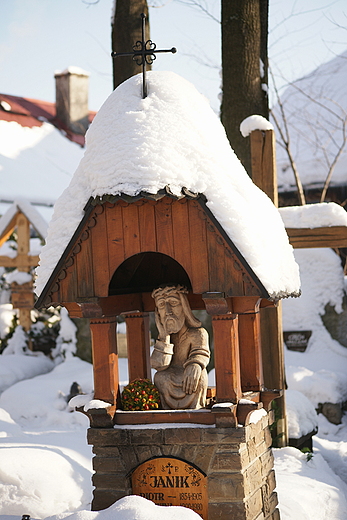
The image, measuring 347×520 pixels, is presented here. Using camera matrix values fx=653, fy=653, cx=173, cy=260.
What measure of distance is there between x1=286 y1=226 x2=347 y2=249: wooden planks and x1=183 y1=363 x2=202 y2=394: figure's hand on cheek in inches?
96.8

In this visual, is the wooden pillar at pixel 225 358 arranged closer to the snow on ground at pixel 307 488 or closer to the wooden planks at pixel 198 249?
the wooden planks at pixel 198 249

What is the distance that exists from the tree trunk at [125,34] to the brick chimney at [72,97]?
11.7 m

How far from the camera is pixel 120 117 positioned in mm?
4227

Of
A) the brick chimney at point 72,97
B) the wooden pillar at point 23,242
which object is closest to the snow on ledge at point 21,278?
the wooden pillar at point 23,242

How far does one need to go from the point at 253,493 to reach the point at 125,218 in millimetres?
1938

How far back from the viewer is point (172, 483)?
4.14 m

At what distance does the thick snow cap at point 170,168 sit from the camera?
3.94 metres

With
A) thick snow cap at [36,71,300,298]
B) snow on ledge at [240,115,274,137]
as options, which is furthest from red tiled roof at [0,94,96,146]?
thick snow cap at [36,71,300,298]

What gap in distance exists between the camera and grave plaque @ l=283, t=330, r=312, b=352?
11844mm

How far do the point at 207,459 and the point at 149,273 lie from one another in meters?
1.69

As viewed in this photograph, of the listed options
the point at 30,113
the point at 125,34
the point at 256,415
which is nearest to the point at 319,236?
the point at 256,415

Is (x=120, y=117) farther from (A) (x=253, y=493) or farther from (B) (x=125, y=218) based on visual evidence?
(A) (x=253, y=493)

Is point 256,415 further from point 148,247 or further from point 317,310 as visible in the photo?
point 317,310

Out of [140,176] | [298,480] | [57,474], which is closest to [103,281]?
[140,176]
